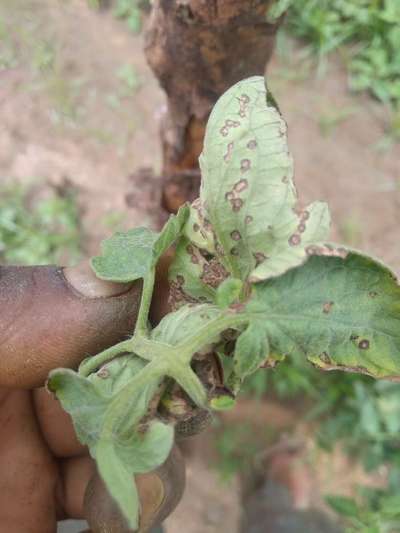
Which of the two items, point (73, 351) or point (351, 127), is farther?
point (351, 127)

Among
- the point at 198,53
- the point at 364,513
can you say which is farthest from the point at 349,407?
the point at 198,53

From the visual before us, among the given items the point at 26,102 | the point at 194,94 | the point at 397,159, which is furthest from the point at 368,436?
the point at 26,102

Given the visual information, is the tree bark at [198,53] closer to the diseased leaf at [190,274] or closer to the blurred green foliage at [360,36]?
the diseased leaf at [190,274]

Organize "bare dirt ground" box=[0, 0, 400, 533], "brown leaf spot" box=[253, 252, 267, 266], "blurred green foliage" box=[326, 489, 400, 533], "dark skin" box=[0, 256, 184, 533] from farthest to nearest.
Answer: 1. "bare dirt ground" box=[0, 0, 400, 533]
2. "blurred green foliage" box=[326, 489, 400, 533]
3. "dark skin" box=[0, 256, 184, 533]
4. "brown leaf spot" box=[253, 252, 267, 266]

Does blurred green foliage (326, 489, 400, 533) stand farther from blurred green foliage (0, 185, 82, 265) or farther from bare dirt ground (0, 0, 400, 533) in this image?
blurred green foliage (0, 185, 82, 265)

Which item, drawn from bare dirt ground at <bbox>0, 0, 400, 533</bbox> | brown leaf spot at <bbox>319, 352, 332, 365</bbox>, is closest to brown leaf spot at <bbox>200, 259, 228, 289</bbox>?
brown leaf spot at <bbox>319, 352, 332, 365</bbox>

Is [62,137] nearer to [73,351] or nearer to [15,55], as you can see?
[15,55]
